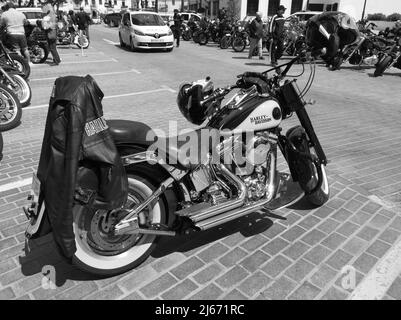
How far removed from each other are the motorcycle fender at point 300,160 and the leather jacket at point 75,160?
5.67 ft

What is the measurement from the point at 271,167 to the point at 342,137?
10.5 ft

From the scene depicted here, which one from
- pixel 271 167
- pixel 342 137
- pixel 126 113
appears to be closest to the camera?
pixel 271 167

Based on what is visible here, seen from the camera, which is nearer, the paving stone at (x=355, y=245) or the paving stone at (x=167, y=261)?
the paving stone at (x=167, y=261)

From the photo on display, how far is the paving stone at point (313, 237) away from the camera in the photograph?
312 centimetres

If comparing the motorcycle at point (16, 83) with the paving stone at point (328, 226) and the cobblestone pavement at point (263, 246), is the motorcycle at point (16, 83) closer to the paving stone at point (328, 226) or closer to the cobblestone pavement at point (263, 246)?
the cobblestone pavement at point (263, 246)

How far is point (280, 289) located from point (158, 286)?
2.89 ft

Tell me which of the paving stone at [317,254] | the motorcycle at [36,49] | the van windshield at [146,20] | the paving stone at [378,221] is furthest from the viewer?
the van windshield at [146,20]

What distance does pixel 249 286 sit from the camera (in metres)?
2.60

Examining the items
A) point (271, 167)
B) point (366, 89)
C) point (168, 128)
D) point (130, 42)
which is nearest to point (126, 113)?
point (168, 128)

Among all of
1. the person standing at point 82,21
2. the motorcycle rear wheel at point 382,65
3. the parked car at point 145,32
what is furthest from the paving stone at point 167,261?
the person standing at point 82,21

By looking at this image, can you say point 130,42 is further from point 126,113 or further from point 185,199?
point 185,199

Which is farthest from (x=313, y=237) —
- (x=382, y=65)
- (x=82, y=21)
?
(x=82, y=21)

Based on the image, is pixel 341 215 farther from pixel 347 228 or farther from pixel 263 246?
pixel 263 246

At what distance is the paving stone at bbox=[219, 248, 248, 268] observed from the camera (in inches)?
112
